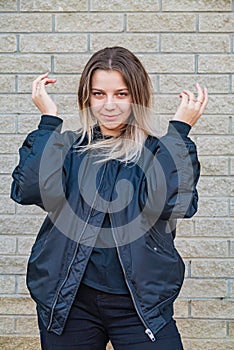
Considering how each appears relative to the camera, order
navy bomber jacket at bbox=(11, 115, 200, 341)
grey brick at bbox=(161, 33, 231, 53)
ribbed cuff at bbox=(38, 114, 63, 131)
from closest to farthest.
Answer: navy bomber jacket at bbox=(11, 115, 200, 341)
ribbed cuff at bbox=(38, 114, 63, 131)
grey brick at bbox=(161, 33, 231, 53)

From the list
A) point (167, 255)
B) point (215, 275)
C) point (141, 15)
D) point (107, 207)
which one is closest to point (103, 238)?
point (107, 207)

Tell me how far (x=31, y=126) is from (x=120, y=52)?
127 centimetres

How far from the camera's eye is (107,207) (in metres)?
2.18

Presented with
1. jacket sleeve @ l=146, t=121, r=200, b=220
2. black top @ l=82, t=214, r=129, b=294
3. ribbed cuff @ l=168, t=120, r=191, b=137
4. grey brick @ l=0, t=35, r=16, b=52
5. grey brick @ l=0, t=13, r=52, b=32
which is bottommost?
black top @ l=82, t=214, r=129, b=294

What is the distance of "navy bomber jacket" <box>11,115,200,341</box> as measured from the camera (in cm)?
215

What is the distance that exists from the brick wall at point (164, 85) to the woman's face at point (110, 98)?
45.6 inches

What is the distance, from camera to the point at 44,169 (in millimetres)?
2180

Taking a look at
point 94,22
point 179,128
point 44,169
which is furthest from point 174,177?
point 94,22

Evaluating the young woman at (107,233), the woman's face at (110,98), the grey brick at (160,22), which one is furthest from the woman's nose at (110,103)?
the grey brick at (160,22)

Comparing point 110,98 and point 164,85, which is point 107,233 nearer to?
point 110,98

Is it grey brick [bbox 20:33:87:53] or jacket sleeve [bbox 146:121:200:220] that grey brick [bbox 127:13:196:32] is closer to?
grey brick [bbox 20:33:87:53]

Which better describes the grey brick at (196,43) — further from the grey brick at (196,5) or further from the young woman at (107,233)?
the young woman at (107,233)

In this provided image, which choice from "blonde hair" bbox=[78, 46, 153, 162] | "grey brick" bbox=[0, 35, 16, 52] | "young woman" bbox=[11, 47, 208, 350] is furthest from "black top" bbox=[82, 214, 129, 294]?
"grey brick" bbox=[0, 35, 16, 52]

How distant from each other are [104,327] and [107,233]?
37cm
